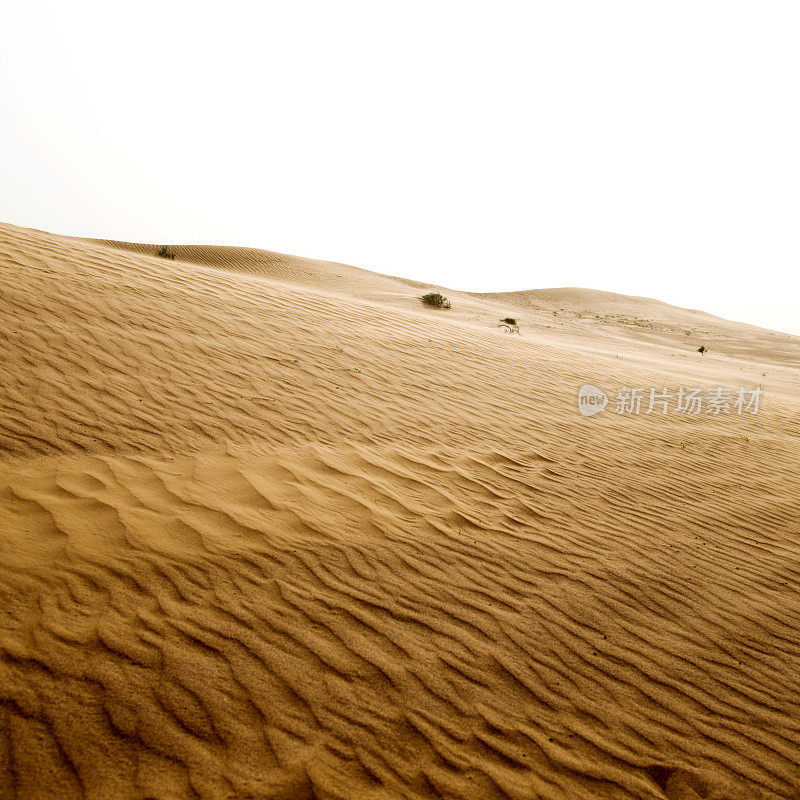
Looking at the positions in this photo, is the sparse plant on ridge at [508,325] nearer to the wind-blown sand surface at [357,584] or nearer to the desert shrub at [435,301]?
the desert shrub at [435,301]

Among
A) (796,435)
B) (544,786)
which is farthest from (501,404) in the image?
(544,786)

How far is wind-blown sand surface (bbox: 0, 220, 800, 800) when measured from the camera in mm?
2047

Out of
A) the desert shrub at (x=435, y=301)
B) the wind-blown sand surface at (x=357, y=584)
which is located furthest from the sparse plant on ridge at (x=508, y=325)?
the wind-blown sand surface at (x=357, y=584)

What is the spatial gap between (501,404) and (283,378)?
275 centimetres

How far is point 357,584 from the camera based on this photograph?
9.72ft

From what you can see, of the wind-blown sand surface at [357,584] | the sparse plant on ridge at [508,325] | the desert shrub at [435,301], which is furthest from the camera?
the desert shrub at [435,301]

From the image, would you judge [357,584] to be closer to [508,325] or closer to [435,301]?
[508,325]

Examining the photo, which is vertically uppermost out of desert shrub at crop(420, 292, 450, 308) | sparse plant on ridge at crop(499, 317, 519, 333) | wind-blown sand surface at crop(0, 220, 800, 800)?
desert shrub at crop(420, 292, 450, 308)

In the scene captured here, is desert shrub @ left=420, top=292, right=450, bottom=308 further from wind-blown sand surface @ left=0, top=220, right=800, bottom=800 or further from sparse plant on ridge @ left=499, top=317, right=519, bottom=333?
wind-blown sand surface @ left=0, top=220, right=800, bottom=800

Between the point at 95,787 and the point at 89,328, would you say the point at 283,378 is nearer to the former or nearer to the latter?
the point at 89,328

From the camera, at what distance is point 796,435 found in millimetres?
7242

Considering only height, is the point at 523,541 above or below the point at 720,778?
above

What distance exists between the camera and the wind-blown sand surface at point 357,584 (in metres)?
2.05

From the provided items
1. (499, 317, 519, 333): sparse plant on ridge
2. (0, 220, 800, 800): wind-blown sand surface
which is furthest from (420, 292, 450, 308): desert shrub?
(0, 220, 800, 800): wind-blown sand surface
